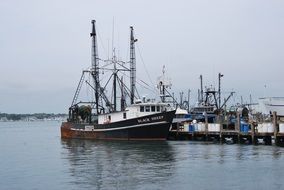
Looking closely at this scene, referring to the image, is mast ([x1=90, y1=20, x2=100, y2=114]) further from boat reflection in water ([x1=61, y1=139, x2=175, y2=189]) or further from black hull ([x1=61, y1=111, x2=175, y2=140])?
boat reflection in water ([x1=61, y1=139, x2=175, y2=189])

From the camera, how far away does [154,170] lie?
33125 millimetres

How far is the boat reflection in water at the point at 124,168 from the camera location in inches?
1104

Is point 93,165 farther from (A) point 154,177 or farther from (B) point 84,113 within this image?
(B) point 84,113

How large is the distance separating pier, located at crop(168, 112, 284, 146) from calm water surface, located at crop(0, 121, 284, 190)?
90.7 inches

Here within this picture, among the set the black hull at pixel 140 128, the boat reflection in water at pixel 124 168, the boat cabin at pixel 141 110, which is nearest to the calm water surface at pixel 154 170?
the boat reflection in water at pixel 124 168

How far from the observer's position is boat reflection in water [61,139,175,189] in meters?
28.0

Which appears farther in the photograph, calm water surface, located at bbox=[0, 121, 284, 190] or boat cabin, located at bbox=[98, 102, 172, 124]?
boat cabin, located at bbox=[98, 102, 172, 124]

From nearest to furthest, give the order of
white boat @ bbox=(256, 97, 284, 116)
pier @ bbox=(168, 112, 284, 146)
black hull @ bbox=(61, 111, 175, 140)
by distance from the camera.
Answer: pier @ bbox=(168, 112, 284, 146) → black hull @ bbox=(61, 111, 175, 140) → white boat @ bbox=(256, 97, 284, 116)

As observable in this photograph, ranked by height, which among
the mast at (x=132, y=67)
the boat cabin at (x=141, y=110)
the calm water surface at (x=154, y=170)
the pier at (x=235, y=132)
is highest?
the mast at (x=132, y=67)

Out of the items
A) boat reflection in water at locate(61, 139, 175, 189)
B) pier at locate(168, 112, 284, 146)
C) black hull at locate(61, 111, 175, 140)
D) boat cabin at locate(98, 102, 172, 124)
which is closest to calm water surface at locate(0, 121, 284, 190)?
boat reflection in water at locate(61, 139, 175, 189)

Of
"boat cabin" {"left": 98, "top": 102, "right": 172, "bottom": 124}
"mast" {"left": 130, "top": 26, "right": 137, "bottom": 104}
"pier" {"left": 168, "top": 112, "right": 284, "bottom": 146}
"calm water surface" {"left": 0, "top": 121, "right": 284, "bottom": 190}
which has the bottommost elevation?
"calm water surface" {"left": 0, "top": 121, "right": 284, "bottom": 190}

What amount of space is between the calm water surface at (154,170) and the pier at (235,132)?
90.7 inches

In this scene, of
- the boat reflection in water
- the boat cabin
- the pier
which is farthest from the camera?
the boat cabin

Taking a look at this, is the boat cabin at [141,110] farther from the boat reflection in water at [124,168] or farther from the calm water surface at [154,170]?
the calm water surface at [154,170]
